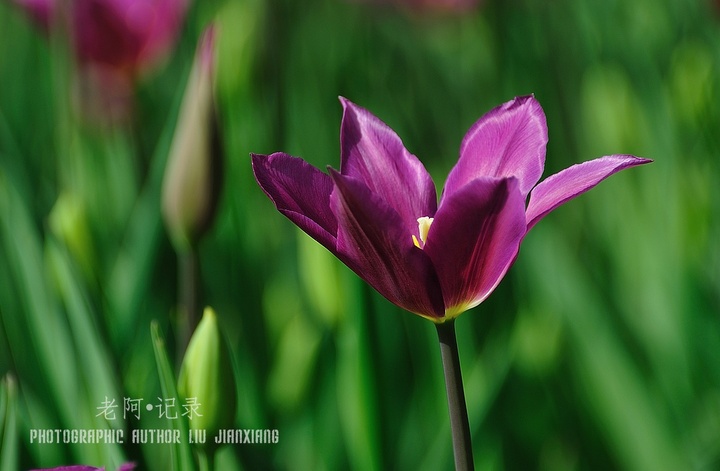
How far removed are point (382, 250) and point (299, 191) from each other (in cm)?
4

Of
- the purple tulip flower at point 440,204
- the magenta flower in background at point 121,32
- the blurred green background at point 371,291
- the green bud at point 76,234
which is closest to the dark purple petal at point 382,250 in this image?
the purple tulip flower at point 440,204

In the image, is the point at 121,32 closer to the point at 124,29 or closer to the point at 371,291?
the point at 124,29

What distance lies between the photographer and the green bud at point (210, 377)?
355 mm

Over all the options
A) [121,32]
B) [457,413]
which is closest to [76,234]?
[121,32]

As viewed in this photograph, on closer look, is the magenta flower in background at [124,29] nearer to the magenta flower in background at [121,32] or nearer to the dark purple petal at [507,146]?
the magenta flower in background at [121,32]

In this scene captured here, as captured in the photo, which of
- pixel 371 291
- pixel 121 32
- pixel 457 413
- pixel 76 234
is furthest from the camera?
pixel 121 32

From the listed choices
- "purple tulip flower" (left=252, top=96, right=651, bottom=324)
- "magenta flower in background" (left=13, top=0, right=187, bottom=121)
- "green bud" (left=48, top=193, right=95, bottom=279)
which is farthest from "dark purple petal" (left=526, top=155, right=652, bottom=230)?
"magenta flower in background" (left=13, top=0, right=187, bottom=121)

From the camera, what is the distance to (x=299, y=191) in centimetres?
29

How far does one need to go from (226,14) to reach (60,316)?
0.63 m

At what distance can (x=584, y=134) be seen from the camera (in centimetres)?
109

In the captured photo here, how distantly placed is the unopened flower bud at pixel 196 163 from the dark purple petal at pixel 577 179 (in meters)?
0.20

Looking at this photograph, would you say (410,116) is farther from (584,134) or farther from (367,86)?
(584,134)

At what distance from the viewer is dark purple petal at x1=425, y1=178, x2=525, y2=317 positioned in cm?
27

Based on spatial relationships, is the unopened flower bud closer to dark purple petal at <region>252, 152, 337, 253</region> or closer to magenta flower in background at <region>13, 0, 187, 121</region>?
dark purple petal at <region>252, 152, 337, 253</region>
